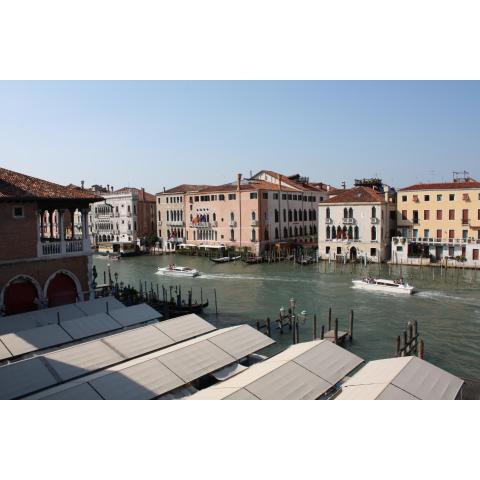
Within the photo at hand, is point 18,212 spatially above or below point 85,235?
above

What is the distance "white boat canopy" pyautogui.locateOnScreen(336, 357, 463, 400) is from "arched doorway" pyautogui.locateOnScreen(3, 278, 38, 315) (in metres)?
6.25

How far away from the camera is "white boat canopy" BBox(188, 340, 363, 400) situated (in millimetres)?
5582

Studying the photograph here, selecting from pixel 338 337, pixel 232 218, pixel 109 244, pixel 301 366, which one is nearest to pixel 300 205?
pixel 232 218

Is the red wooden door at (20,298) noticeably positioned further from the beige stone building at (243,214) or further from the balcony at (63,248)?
the beige stone building at (243,214)

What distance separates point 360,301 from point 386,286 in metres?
1.82

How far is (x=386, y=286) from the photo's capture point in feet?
51.9

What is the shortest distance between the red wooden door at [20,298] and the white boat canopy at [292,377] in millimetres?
4970

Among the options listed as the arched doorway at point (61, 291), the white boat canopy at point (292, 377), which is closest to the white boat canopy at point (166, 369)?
the white boat canopy at point (292, 377)

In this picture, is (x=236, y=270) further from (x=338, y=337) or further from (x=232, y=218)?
(x=338, y=337)

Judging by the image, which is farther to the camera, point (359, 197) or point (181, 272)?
point (359, 197)

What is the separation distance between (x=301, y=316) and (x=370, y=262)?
1065 centimetres

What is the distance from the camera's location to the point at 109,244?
3198cm

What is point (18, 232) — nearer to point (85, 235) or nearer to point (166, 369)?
point (85, 235)

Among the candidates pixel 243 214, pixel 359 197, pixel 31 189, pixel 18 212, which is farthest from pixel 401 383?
pixel 243 214
